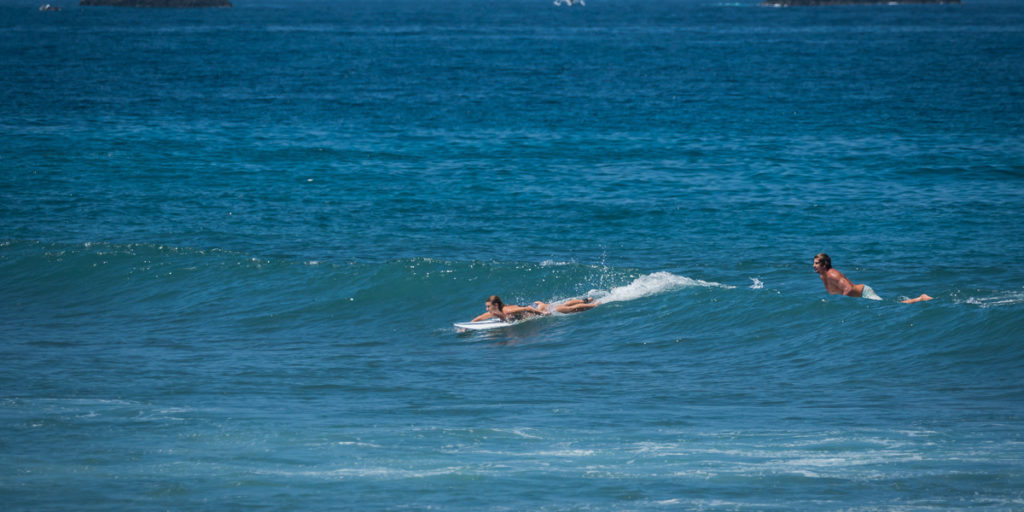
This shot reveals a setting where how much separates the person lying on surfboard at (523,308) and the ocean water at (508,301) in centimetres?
25

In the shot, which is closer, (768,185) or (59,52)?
(768,185)

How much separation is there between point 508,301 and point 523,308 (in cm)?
160

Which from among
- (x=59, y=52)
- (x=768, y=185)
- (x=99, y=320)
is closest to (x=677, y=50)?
(x=59, y=52)

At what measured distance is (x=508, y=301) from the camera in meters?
19.7

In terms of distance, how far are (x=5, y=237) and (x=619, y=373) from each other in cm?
1650

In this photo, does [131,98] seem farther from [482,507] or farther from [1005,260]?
[482,507]

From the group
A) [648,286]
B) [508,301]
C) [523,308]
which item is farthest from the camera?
[508,301]

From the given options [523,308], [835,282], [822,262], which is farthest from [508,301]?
[835,282]

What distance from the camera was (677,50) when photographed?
87250 millimetres

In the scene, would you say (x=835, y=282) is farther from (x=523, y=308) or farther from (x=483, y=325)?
(x=483, y=325)

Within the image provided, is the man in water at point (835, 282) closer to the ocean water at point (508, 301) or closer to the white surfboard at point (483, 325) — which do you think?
the ocean water at point (508, 301)

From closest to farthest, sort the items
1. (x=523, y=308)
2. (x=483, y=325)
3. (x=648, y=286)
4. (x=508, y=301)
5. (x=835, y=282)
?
(x=483, y=325), (x=523, y=308), (x=835, y=282), (x=648, y=286), (x=508, y=301)

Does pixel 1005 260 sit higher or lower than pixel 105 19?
lower

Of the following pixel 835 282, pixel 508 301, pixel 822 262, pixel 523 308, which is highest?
pixel 822 262
